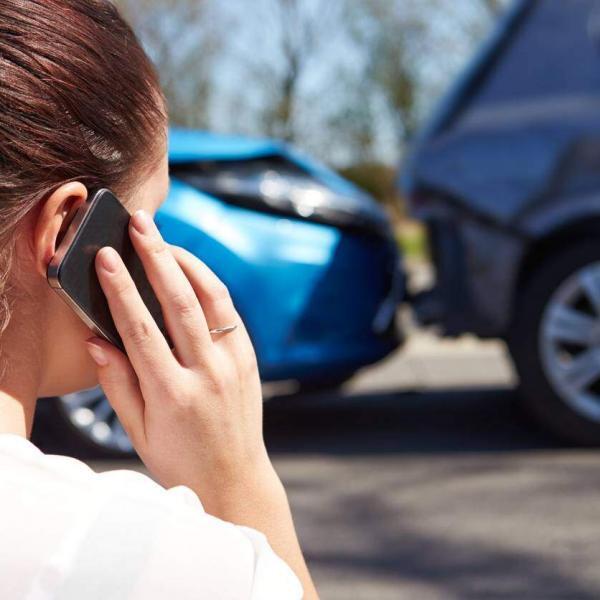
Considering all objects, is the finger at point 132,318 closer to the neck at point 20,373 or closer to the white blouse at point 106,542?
the neck at point 20,373

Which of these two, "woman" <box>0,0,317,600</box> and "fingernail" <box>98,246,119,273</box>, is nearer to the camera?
"woman" <box>0,0,317,600</box>

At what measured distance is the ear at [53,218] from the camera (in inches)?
40.6

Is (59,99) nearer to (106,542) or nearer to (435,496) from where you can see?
(106,542)

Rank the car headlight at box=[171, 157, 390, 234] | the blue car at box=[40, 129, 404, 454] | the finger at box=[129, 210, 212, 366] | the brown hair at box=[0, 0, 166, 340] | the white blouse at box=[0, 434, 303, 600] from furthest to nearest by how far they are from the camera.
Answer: the car headlight at box=[171, 157, 390, 234] → the blue car at box=[40, 129, 404, 454] → the finger at box=[129, 210, 212, 366] → the brown hair at box=[0, 0, 166, 340] → the white blouse at box=[0, 434, 303, 600]

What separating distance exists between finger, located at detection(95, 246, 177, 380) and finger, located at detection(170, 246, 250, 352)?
0.09m

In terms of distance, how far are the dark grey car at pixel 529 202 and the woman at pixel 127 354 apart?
3353 millimetres

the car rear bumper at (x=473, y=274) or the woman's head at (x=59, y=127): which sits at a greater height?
the woman's head at (x=59, y=127)

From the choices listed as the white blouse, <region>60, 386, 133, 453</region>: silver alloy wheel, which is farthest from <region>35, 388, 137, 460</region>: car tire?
the white blouse

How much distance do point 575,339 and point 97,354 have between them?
138 inches

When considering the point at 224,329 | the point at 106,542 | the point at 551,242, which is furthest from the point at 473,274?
the point at 106,542

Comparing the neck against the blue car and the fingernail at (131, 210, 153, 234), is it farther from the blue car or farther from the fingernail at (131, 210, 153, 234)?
the blue car

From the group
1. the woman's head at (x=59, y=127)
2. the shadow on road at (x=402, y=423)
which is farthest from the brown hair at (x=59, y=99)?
the shadow on road at (x=402, y=423)

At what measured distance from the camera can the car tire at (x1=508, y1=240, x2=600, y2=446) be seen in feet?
14.3

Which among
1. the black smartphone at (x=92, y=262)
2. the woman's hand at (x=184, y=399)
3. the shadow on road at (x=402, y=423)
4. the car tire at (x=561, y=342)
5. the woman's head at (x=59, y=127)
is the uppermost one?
the woman's head at (x=59, y=127)
